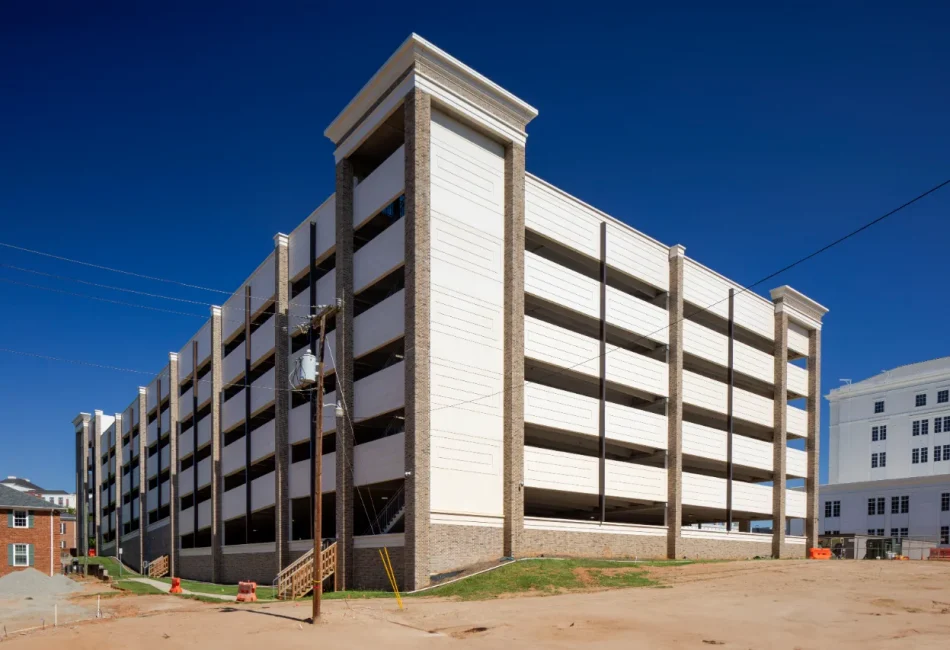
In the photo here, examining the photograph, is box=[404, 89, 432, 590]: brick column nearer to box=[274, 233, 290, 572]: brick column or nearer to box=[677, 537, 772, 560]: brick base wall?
box=[274, 233, 290, 572]: brick column

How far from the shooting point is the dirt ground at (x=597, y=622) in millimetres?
19500

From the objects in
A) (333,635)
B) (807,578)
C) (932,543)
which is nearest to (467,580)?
(333,635)

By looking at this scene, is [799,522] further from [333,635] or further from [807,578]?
[333,635]

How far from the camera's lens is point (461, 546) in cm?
3422

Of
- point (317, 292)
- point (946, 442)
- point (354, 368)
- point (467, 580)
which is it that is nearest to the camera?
point (467, 580)

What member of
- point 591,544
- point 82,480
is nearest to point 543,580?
point 591,544

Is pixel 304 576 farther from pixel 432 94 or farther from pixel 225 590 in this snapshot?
pixel 432 94

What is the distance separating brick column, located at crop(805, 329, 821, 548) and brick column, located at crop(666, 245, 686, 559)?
19.7 m

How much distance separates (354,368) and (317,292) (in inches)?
249

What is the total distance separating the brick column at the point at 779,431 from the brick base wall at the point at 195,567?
42534mm

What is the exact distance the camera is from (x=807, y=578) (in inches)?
1289

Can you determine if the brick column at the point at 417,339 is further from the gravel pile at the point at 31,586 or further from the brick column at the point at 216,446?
the brick column at the point at 216,446

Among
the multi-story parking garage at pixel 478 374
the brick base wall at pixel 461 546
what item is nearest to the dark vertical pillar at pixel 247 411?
the multi-story parking garage at pixel 478 374

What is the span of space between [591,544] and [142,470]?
58.0 m
